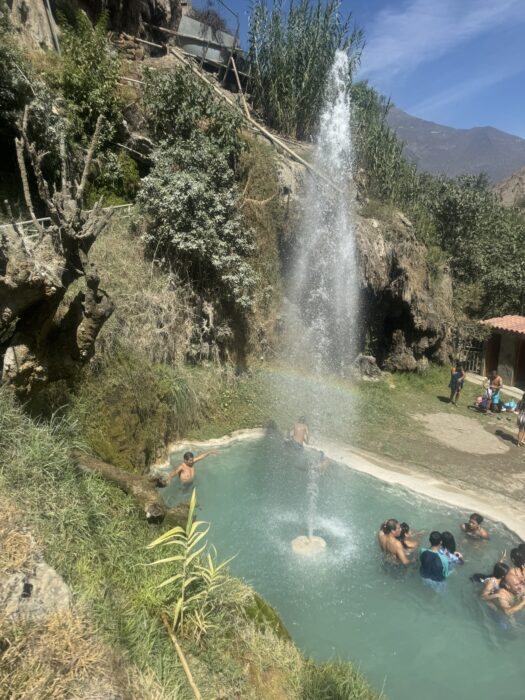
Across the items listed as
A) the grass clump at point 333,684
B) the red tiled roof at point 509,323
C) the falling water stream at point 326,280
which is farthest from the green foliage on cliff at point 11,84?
the red tiled roof at point 509,323

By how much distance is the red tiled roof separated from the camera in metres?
16.9

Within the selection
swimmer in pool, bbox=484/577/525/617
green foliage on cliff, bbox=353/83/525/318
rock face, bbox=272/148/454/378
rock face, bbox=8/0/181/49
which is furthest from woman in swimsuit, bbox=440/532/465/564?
rock face, bbox=8/0/181/49

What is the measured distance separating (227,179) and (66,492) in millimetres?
10842

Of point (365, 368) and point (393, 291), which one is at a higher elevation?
point (393, 291)

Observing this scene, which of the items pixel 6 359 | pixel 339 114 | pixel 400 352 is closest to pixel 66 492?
pixel 6 359

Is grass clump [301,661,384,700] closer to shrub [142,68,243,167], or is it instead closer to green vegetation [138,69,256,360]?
green vegetation [138,69,256,360]

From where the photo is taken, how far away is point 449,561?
743 centimetres

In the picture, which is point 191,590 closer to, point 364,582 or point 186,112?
point 364,582

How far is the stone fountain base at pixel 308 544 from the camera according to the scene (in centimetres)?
763

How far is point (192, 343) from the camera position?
12.3 m

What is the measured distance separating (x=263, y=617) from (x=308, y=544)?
265 centimetres

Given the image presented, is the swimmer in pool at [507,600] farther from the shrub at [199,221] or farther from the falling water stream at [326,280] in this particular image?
the falling water stream at [326,280]

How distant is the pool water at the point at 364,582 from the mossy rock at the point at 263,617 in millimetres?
754

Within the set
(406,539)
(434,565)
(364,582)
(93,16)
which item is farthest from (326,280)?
(93,16)
